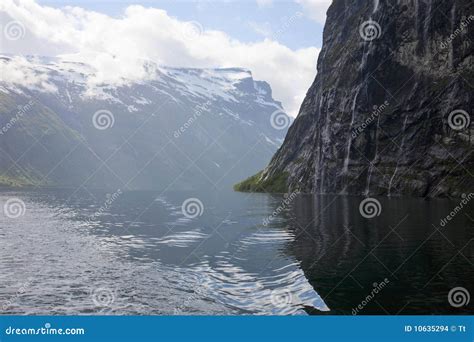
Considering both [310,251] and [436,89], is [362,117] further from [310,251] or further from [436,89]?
[310,251]

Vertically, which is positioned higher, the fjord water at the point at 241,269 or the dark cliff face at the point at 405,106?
the dark cliff face at the point at 405,106

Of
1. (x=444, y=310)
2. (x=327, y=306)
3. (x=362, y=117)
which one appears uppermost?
(x=362, y=117)

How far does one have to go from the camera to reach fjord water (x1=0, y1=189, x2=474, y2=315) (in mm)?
28250

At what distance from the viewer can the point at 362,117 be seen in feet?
560

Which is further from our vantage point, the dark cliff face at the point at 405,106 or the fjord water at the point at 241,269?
the dark cliff face at the point at 405,106

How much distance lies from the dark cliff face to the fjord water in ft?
269

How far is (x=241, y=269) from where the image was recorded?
40.2 metres

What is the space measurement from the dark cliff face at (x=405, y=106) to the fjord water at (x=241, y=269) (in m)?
81.9

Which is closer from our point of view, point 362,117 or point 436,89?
point 436,89

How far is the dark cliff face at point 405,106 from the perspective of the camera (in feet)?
458

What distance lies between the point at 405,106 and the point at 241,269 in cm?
13058

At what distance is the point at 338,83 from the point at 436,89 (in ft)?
163
